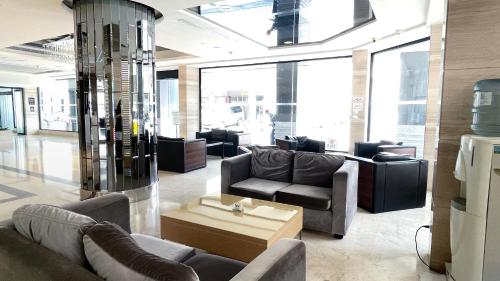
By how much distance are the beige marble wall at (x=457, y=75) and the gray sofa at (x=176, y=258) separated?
164 cm

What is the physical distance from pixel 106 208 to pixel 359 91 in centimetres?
622

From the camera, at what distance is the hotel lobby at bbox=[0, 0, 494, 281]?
183 cm

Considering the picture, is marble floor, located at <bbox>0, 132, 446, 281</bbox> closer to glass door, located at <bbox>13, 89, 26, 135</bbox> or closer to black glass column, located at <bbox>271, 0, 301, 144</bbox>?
black glass column, located at <bbox>271, 0, 301, 144</bbox>

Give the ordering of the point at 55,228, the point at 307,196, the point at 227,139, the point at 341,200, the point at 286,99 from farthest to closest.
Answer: the point at 286,99 → the point at 227,139 → the point at 307,196 → the point at 341,200 → the point at 55,228

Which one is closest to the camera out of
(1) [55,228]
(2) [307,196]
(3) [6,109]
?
(1) [55,228]

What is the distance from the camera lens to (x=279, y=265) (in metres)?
1.47

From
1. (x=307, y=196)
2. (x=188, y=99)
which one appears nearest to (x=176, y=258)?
(x=307, y=196)

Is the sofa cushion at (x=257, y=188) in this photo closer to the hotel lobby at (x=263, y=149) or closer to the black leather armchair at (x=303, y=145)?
the hotel lobby at (x=263, y=149)

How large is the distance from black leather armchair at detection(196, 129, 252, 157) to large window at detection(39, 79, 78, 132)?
9.16 meters

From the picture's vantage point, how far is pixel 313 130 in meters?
8.90

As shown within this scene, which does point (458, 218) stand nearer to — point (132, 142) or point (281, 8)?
point (281, 8)

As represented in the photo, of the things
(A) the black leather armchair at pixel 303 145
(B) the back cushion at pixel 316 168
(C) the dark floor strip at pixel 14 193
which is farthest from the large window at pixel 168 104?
(B) the back cushion at pixel 316 168

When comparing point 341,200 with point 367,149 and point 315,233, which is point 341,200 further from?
point 367,149

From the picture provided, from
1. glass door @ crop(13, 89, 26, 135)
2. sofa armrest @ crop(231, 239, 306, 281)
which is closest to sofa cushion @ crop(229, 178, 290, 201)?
sofa armrest @ crop(231, 239, 306, 281)
